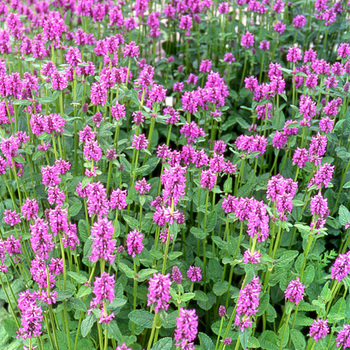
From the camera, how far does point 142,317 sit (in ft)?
9.62

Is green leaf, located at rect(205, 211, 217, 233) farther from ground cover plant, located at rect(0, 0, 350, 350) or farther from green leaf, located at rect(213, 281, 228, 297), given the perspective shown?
green leaf, located at rect(213, 281, 228, 297)

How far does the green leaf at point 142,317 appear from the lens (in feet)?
9.58

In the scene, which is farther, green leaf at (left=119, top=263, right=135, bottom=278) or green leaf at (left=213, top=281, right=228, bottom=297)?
green leaf at (left=213, top=281, right=228, bottom=297)

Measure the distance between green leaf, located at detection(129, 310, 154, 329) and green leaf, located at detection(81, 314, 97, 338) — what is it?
305mm

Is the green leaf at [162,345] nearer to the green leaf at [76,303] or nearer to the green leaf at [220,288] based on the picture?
the green leaf at [76,303]

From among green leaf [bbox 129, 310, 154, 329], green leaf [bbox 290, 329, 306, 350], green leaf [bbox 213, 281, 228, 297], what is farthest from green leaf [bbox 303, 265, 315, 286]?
green leaf [bbox 129, 310, 154, 329]

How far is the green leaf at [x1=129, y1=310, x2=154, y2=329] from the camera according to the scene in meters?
2.92

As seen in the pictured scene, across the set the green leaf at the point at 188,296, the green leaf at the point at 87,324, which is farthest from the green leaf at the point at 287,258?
the green leaf at the point at 87,324

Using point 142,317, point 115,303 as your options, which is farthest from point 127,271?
point 115,303

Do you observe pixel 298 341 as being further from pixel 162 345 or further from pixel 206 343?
pixel 162 345

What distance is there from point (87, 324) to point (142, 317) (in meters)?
0.42

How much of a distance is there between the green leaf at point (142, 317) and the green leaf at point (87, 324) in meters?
0.30

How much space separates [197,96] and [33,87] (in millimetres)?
1308

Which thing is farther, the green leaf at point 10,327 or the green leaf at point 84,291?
the green leaf at point 10,327
